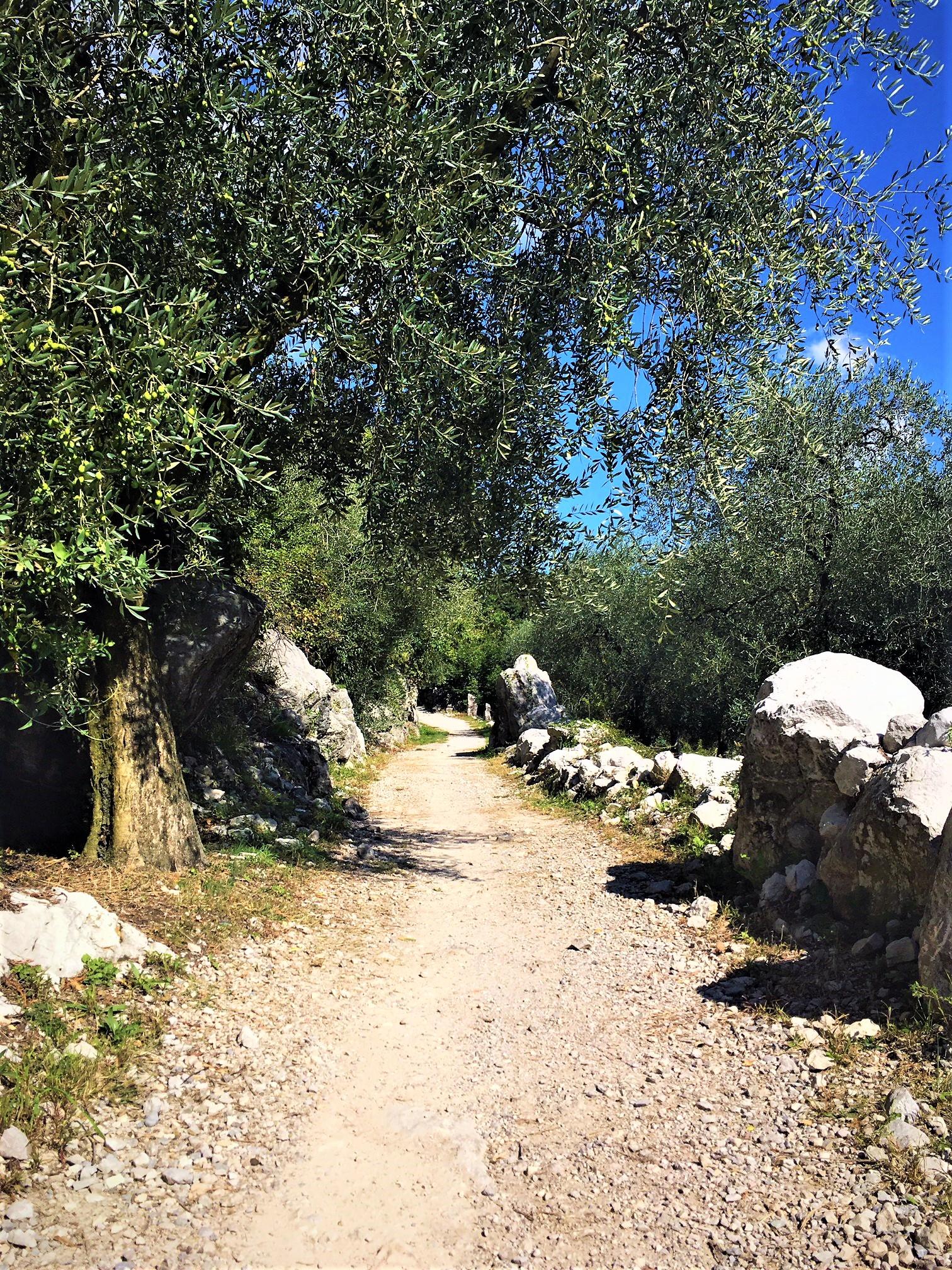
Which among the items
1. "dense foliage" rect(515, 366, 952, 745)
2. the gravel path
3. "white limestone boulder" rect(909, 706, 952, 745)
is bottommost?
the gravel path

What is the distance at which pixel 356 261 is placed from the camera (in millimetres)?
7316

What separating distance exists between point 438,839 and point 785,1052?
350 inches

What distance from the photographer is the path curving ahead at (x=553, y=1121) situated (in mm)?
3838

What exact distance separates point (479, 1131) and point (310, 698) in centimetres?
1355

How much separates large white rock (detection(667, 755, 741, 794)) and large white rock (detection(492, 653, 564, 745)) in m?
15.1

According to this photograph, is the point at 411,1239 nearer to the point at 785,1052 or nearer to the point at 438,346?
the point at 785,1052

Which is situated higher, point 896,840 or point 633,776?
point 896,840

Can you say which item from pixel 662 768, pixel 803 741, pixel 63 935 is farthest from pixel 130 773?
pixel 662 768

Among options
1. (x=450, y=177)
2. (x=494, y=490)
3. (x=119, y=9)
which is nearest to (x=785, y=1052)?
(x=494, y=490)

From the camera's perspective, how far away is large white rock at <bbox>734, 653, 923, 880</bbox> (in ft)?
→ 25.6

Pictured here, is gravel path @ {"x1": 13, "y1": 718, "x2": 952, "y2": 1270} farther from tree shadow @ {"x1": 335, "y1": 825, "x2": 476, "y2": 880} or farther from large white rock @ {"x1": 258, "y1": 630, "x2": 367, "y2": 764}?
large white rock @ {"x1": 258, "y1": 630, "x2": 367, "y2": 764}

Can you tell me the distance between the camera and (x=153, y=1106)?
4.78 meters

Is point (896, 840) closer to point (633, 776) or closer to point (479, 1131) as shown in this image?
point (479, 1131)

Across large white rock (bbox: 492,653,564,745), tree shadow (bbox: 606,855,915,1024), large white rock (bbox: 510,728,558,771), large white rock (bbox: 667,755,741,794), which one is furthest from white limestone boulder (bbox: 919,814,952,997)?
large white rock (bbox: 492,653,564,745)
